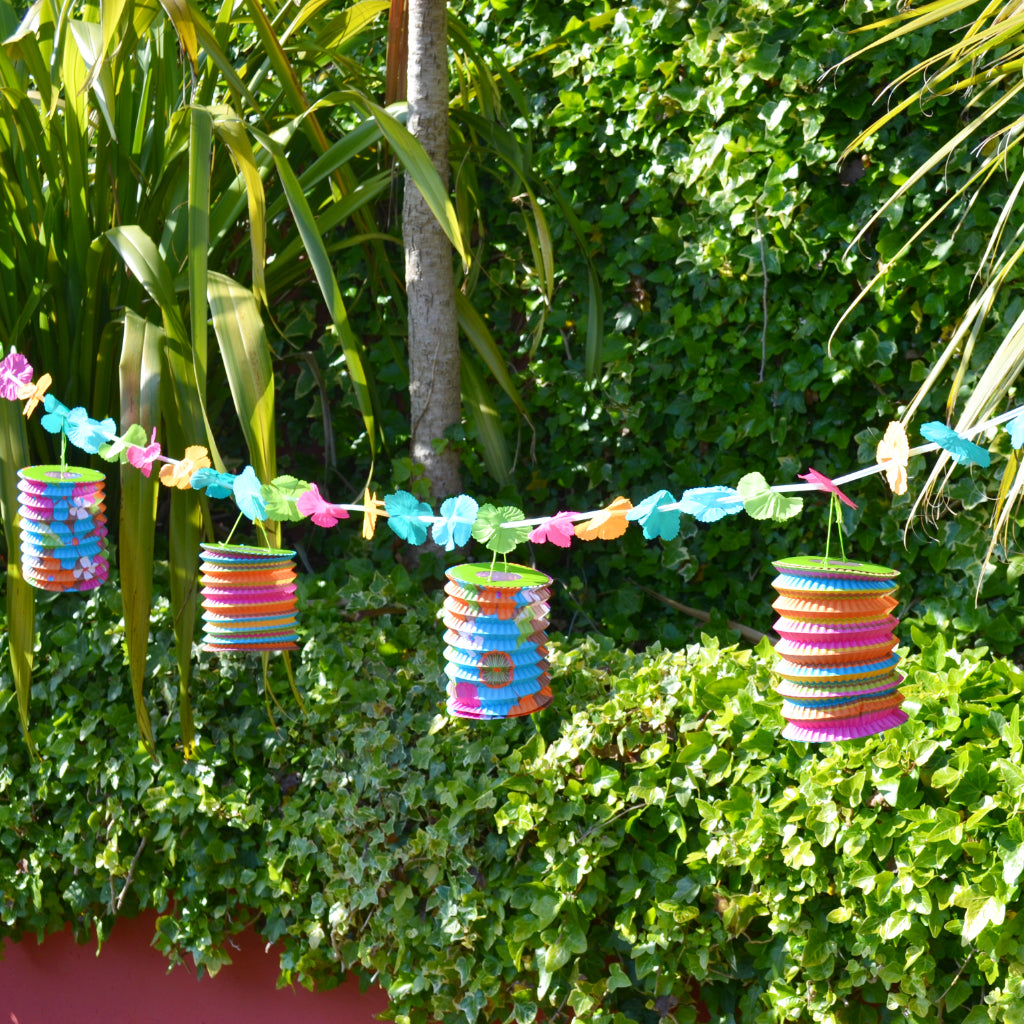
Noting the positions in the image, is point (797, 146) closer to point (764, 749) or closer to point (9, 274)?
point (764, 749)

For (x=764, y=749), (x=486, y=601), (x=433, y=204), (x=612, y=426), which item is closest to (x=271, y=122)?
(x=433, y=204)

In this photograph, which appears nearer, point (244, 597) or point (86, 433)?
point (244, 597)

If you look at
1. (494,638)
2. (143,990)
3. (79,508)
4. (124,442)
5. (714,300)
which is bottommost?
(143,990)

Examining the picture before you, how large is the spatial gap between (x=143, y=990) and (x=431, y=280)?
160 cm

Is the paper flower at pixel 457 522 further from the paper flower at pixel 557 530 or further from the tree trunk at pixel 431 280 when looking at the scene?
the tree trunk at pixel 431 280

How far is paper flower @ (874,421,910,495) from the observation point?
3.62 feet

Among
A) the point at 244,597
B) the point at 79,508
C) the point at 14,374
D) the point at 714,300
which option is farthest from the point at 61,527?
the point at 714,300

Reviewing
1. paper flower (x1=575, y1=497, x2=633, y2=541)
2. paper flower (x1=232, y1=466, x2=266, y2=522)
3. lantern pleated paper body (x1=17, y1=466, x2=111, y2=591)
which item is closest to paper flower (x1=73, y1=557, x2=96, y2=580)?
lantern pleated paper body (x1=17, y1=466, x2=111, y2=591)

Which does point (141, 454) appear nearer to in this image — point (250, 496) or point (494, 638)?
point (250, 496)

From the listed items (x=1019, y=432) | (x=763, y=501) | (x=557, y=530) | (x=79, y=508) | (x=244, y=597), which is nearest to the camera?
(x=1019, y=432)

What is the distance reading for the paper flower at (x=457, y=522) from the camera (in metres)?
1.37

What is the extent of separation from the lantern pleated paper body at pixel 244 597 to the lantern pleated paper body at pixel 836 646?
72 centimetres

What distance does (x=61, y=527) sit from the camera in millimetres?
1813

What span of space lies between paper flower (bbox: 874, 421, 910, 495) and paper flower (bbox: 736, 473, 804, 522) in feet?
0.34
